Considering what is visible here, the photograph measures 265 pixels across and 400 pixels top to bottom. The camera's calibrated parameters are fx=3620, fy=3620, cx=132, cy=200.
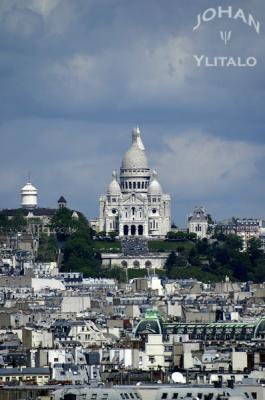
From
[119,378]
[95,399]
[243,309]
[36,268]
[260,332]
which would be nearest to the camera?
[95,399]

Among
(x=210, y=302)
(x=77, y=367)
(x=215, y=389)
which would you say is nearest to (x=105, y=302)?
(x=210, y=302)

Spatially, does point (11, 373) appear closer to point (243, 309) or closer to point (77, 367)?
point (77, 367)

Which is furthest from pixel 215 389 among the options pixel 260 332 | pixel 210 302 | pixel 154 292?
pixel 154 292

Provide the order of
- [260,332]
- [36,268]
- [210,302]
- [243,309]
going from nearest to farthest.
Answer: [260,332], [243,309], [210,302], [36,268]

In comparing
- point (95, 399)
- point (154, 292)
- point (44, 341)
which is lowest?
point (95, 399)

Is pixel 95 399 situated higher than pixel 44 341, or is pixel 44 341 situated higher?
pixel 44 341

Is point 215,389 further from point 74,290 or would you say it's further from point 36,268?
point 36,268

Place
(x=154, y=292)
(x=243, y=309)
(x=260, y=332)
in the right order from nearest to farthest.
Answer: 1. (x=260, y=332)
2. (x=243, y=309)
3. (x=154, y=292)

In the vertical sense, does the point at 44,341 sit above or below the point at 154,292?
below

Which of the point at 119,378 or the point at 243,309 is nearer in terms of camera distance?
the point at 119,378
